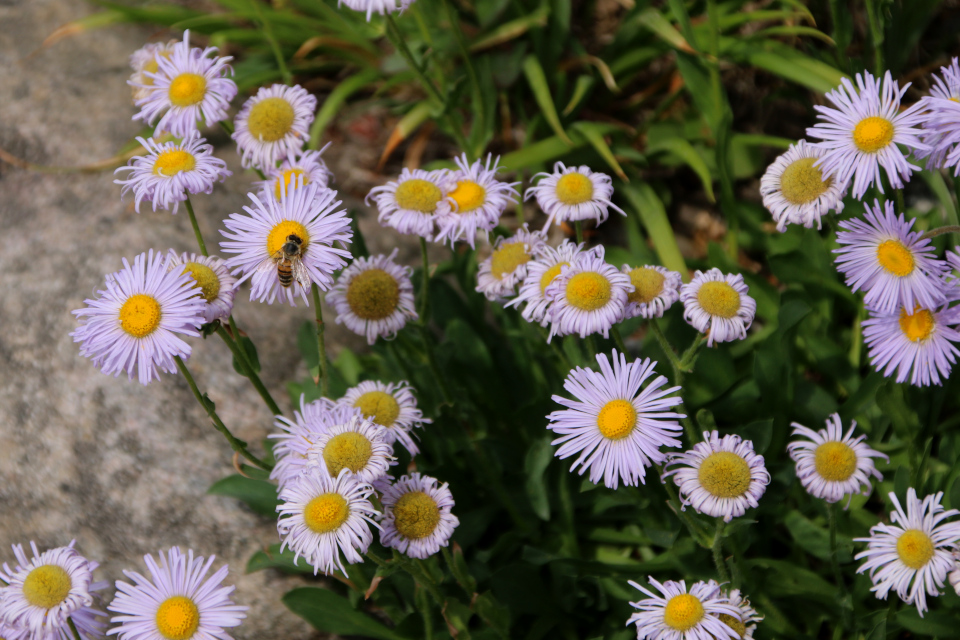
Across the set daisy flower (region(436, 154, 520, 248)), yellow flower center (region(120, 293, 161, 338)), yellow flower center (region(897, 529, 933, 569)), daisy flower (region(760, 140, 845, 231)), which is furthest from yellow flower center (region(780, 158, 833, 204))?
yellow flower center (region(120, 293, 161, 338))

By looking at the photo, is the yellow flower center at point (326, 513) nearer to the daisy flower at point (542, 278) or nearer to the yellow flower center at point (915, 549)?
the daisy flower at point (542, 278)

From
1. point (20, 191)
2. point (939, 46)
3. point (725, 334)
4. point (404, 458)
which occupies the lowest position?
point (404, 458)

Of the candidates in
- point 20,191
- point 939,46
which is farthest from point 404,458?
point 939,46

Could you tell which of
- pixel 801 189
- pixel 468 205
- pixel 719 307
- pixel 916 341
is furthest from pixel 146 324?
pixel 916 341

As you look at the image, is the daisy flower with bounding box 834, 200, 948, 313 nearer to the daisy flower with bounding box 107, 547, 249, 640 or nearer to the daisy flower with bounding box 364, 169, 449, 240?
the daisy flower with bounding box 364, 169, 449, 240

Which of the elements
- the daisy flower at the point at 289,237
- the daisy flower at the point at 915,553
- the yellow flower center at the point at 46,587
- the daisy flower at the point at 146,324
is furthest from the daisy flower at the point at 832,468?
the yellow flower center at the point at 46,587

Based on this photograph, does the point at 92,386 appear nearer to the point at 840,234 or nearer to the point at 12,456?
the point at 12,456

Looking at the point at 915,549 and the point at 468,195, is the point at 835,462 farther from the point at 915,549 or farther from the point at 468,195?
the point at 468,195
